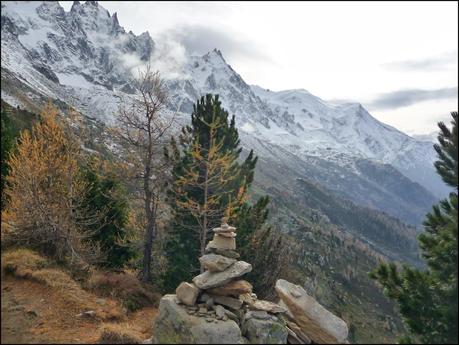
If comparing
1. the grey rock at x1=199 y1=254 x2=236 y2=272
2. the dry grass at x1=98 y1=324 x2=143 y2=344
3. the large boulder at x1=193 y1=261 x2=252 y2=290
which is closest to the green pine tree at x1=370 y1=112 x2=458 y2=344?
the large boulder at x1=193 y1=261 x2=252 y2=290

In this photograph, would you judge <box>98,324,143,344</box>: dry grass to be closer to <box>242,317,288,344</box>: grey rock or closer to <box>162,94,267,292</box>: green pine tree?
<box>242,317,288,344</box>: grey rock

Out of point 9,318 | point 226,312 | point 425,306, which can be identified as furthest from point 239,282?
point 9,318

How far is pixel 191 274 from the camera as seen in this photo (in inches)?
1202

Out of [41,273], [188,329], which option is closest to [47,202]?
[41,273]

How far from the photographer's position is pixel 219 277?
17922mm

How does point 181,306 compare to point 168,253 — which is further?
point 168,253

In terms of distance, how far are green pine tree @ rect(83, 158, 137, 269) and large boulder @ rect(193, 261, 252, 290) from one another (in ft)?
43.4

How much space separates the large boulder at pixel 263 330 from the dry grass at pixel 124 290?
908 centimetres

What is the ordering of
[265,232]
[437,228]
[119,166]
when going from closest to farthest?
[437,228] < [119,166] < [265,232]

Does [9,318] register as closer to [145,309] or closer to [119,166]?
[145,309]

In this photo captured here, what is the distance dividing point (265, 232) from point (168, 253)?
28.4 feet

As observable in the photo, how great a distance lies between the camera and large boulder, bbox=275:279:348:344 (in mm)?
16656

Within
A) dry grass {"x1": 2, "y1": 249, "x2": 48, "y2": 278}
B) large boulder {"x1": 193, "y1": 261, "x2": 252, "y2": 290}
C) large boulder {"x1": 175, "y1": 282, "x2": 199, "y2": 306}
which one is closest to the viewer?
large boulder {"x1": 175, "y1": 282, "x2": 199, "y2": 306}

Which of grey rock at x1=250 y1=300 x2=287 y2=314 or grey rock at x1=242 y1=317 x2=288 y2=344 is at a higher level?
grey rock at x1=250 y1=300 x2=287 y2=314
